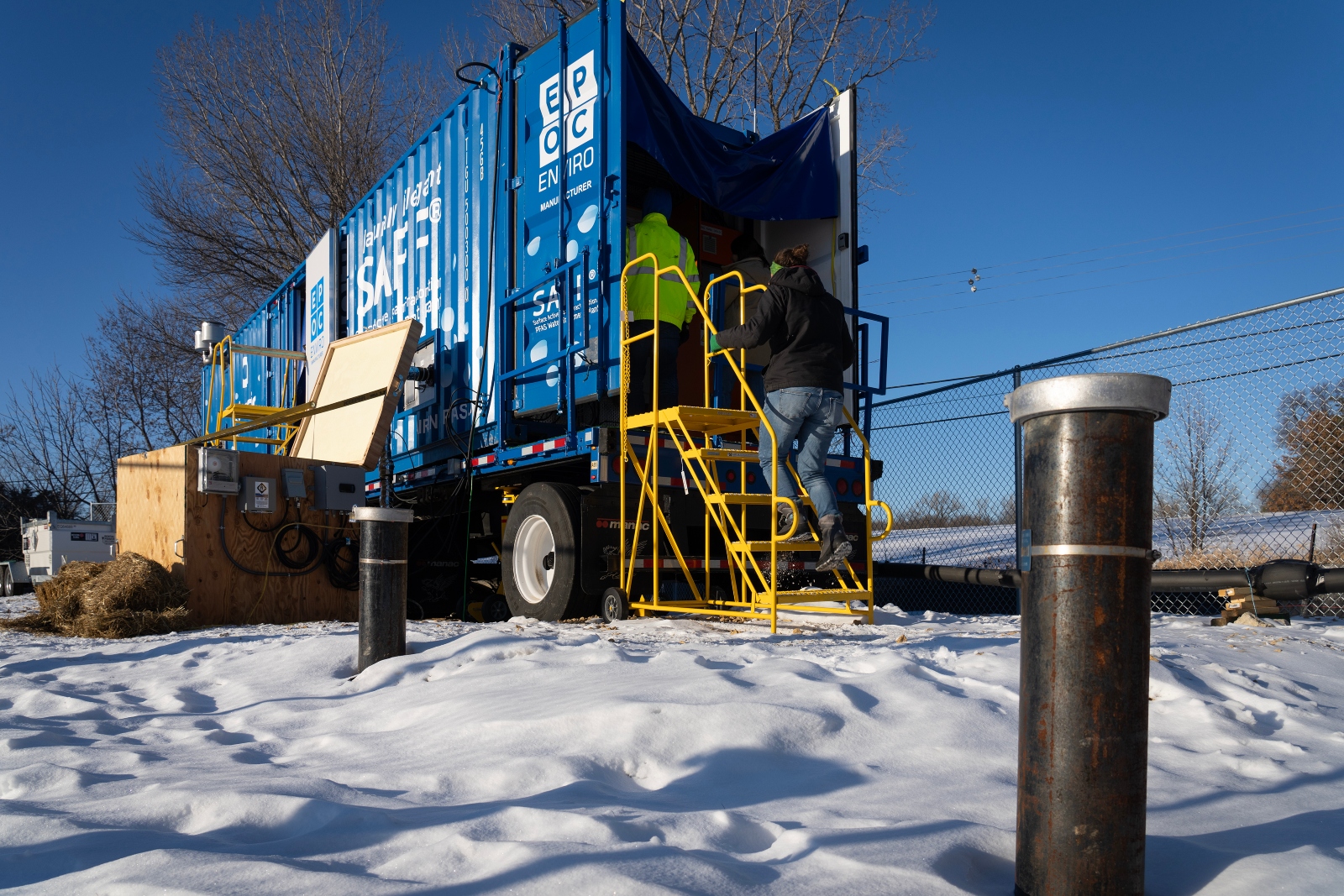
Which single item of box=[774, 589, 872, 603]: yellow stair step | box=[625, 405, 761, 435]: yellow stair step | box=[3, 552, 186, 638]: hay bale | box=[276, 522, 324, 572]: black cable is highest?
box=[625, 405, 761, 435]: yellow stair step

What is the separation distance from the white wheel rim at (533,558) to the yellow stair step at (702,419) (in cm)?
124

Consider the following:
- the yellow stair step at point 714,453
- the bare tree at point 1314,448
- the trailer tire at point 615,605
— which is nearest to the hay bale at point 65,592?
the trailer tire at point 615,605

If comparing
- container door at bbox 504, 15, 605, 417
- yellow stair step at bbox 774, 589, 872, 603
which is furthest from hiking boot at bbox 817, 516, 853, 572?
container door at bbox 504, 15, 605, 417

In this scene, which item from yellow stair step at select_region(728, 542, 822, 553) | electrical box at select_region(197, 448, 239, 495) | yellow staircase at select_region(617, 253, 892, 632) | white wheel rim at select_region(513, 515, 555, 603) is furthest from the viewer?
electrical box at select_region(197, 448, 239, 495)

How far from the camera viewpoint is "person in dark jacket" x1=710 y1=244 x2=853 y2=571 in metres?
5.50

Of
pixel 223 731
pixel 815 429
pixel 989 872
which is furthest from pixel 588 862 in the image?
pixel 815 429

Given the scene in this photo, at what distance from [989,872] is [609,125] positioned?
222 inches

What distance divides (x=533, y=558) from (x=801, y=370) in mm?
2636

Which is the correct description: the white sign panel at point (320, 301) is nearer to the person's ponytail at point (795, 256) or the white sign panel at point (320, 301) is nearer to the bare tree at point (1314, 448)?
the person's ponytail at point (795, 256)

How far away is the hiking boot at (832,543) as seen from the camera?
17.6ft

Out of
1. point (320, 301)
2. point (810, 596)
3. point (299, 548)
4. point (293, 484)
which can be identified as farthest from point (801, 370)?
point (320, 301)

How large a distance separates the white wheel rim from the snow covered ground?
2197 millimetres

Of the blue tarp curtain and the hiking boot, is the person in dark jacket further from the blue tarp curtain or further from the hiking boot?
the blue tarp curtain

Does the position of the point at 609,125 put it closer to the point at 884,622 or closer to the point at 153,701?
the point at 884,622
